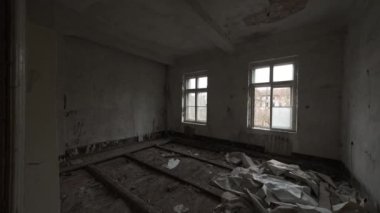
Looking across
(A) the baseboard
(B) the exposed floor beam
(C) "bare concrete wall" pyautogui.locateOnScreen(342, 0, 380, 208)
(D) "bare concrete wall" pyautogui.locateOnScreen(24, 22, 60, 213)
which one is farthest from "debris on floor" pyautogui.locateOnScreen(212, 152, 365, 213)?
(A) the baseboard

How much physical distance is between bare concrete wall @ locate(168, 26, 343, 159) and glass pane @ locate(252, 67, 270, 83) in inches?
9.2

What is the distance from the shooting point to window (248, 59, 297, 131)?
3.58m

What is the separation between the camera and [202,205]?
206cm

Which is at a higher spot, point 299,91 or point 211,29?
point 211,29

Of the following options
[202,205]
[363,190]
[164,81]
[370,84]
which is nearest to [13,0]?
[202,205]

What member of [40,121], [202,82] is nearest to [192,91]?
[202,82]

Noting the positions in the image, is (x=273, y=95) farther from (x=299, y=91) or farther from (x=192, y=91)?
(x=192, y=91)

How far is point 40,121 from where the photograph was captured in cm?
102

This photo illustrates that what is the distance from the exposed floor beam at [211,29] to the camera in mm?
2512

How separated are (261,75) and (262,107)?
834 millimetres

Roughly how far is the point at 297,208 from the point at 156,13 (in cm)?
357

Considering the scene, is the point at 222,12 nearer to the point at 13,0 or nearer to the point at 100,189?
the point at 13,0

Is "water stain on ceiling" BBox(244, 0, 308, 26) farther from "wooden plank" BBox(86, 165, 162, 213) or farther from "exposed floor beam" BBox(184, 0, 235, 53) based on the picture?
"wooden plank" BBox(86, 165, 162, 213)

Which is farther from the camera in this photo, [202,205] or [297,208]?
[202,205]
